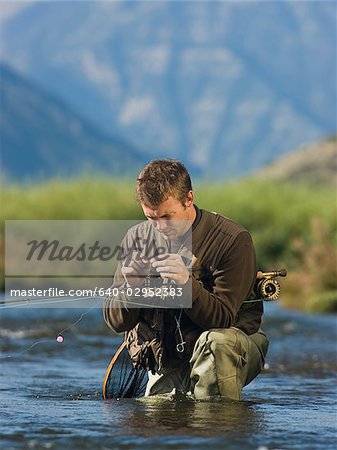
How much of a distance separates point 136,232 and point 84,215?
33.4m

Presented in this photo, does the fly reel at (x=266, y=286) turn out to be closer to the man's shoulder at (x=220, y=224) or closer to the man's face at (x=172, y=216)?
the man's shoulder at (x=220, y=224)

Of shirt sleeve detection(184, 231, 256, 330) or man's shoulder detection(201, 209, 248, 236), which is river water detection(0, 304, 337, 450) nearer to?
shirt sleeve detection(184, 231, 256, 330)

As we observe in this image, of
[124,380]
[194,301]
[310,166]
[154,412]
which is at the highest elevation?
[310,166]

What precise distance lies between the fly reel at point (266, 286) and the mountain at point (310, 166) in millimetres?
68505

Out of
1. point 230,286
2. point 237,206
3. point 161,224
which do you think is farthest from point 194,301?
point 237,206

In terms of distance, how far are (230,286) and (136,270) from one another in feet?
1.84

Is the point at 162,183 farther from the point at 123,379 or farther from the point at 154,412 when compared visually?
the point at 123,379

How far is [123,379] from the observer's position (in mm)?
7359

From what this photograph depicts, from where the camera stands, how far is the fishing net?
7.30m

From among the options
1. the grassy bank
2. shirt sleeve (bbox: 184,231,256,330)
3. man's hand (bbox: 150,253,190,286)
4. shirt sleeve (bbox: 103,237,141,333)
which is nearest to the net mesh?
shirt sleeve (bbox: 103,237,141,333)

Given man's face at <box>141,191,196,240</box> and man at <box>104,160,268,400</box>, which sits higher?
man's face at <box>141,191,196,240</box>

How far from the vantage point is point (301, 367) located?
1178 centimetres

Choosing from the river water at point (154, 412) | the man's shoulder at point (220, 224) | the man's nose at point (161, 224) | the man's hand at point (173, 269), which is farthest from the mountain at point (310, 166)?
the man's hand at point (173, 269)

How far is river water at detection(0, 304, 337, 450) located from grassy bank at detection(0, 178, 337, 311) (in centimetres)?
1843
